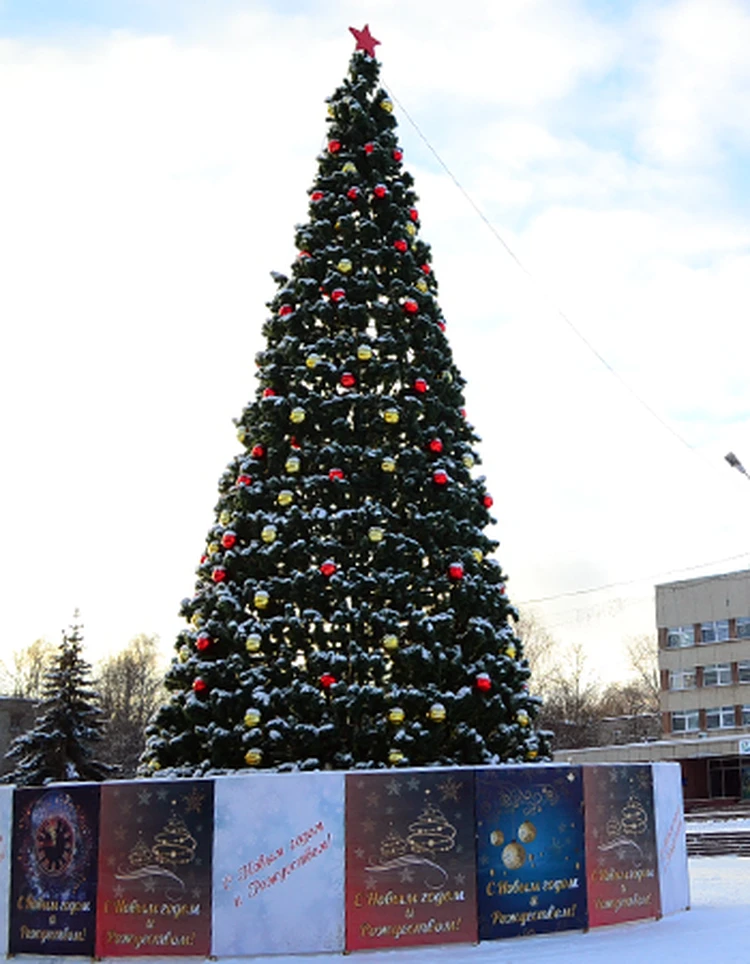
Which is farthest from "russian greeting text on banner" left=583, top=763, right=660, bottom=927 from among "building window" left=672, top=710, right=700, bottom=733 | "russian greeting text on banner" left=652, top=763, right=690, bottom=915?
"building window" left=672, top=710, right=700, bottom=733

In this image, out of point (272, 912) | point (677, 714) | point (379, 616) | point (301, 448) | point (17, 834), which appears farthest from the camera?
point (677, 714)

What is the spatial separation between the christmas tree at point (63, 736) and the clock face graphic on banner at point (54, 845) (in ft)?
63.5

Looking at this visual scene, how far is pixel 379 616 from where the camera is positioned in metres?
14.9

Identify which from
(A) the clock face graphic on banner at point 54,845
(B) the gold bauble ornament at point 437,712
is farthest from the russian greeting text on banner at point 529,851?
(A) the clock face graphic on banner at point 54,845

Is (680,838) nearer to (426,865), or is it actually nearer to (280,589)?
(426,865)

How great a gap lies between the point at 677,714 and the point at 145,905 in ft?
172

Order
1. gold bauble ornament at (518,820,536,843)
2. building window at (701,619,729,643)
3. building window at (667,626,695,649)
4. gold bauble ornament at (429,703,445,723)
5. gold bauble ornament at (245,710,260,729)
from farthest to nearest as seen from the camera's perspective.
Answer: building window at (667,626,695,649), building window at (701,619,729,643), gold bauble ornament at (429,703,445,723), gold bauble ornament at (245,710,260,729), gold bauble ornament at (518,820,536,843)

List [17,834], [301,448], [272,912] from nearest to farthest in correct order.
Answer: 1. [272,912]
2. [17,834]
3. [301,448]

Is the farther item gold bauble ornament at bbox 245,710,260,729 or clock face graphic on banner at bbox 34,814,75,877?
gold bauble ornament at bbox 245,710,260,729

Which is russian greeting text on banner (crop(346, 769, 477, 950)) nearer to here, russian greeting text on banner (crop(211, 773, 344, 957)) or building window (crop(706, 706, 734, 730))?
russian greeting text on banner (crop(211, 773, 344, 957))

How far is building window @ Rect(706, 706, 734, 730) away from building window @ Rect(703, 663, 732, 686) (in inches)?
51.8

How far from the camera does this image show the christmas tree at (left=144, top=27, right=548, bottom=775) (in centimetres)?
1471

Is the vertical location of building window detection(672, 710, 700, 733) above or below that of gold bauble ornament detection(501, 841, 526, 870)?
above

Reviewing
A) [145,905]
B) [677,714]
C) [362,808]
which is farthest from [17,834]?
[677,714]
